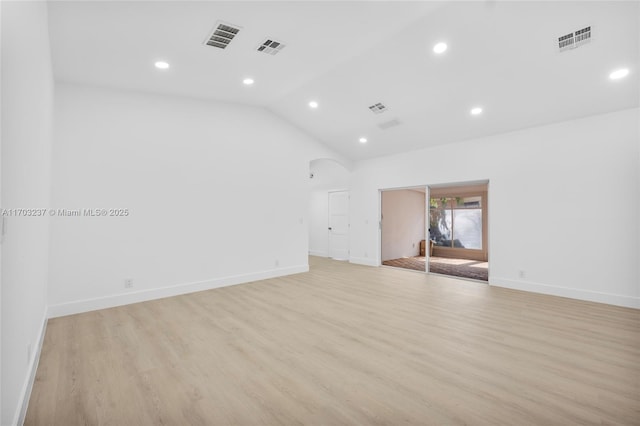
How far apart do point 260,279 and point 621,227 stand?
20.6 ft

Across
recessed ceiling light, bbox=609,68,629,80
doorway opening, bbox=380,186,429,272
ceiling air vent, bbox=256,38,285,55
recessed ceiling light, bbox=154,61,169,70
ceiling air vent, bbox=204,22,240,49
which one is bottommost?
doorway opening, bbox=380,186,429,272

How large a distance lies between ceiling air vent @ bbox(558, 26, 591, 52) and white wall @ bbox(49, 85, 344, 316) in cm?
496

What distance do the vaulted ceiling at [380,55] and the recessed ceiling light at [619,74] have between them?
60mm

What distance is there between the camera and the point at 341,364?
2.64 meters

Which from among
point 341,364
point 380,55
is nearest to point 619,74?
point 380,55

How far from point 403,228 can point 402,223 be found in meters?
0.19

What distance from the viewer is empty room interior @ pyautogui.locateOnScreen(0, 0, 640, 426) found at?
6.95 ft

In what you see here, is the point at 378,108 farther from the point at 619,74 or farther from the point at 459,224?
the point at 459,224

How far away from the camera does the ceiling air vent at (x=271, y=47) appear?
3.80 meters

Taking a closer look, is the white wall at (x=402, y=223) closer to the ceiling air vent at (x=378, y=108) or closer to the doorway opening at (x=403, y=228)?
the doorway opening at (x=403, y=228)

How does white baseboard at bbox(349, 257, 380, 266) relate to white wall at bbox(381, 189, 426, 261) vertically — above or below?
below

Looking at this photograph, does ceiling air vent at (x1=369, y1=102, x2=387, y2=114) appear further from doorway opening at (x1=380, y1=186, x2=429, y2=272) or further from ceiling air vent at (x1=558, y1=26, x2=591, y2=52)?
doorway opening at (x1=380, y1=186, x2=429, y2=272)

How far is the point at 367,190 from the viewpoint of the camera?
8.19 m

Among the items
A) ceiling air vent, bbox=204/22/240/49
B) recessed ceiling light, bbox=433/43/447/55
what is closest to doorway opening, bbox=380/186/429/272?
recessed ceiling light, bbox=433/43/447/55
